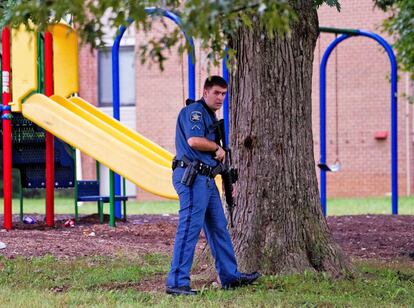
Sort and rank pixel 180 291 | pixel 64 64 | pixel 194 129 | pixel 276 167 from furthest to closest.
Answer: pixel 64 64, pixel 276 167, pixel 180 291, pixel 194 129

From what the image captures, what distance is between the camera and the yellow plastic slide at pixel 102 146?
12.0 metres

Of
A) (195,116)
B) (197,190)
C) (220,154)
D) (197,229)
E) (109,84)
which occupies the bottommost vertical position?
(197,229)

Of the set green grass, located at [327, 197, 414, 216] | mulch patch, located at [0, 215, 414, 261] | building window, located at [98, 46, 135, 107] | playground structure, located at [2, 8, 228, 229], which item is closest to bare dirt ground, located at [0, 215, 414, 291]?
mulch patch, located at [0, 215, 414, 261]

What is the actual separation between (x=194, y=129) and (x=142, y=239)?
4.38 m

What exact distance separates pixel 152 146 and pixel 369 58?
15756 mm

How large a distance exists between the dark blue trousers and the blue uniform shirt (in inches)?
6.0

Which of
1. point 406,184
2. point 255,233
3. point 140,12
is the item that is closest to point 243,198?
point 255,233

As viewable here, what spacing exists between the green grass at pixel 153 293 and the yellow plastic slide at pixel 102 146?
267cm

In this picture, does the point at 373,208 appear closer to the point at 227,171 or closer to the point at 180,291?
the point at 227,171

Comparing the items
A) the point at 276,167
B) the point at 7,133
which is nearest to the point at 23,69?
the point at 7,133

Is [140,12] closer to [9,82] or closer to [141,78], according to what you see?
[9,82]

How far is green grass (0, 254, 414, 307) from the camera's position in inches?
278

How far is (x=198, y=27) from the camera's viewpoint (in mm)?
3990

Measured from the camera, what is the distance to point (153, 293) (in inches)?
298
